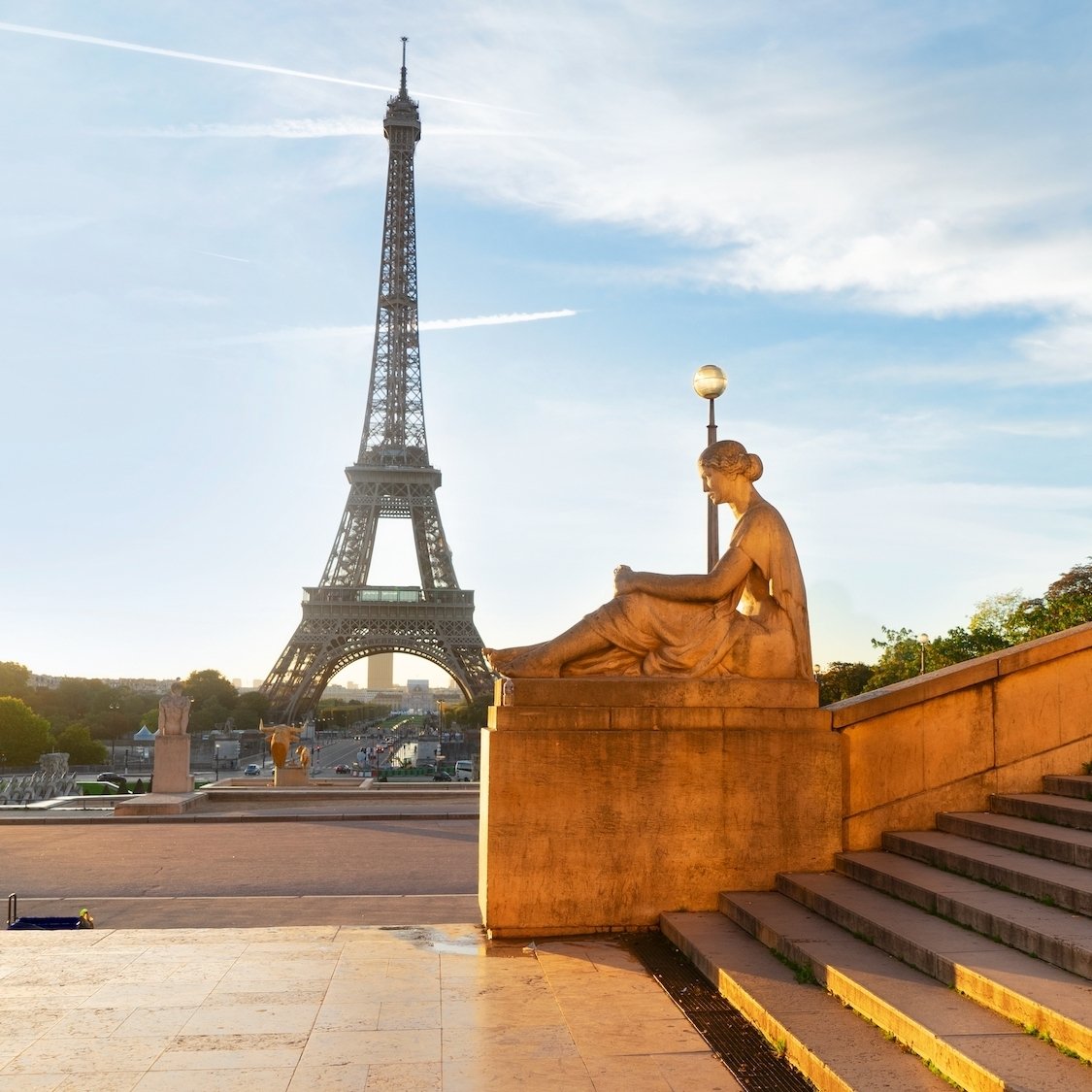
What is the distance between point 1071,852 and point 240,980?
457 centimetres

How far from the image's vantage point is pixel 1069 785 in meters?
7.38

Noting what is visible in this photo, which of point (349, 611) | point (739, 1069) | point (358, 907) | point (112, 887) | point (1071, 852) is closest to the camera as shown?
point (739, 1069)

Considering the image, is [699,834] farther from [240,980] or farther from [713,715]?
[240,980]

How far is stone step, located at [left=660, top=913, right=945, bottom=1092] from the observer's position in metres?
4.30

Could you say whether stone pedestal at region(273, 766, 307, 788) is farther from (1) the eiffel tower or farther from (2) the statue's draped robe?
(1) the eiffel tower

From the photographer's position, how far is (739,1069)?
472 centimetres

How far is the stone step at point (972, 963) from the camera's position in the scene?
425 centimetres

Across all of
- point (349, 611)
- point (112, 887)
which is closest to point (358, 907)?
point (112, 887)

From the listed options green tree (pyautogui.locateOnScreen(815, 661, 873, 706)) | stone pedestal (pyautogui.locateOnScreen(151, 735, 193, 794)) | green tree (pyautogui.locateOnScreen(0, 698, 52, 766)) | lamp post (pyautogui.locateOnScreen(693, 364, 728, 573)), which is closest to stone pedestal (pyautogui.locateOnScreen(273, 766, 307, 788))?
stone pedestal (pyautogui.locateOnScreen(151, 735, 193, 794))

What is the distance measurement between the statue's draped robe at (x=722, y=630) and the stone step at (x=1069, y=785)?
179 cm

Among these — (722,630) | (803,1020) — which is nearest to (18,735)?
(722,630)

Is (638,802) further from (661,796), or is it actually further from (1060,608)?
(1060,608)

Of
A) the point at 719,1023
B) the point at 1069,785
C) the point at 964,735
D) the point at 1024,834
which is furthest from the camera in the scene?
the point at 964,735

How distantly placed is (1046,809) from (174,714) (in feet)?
66.9
